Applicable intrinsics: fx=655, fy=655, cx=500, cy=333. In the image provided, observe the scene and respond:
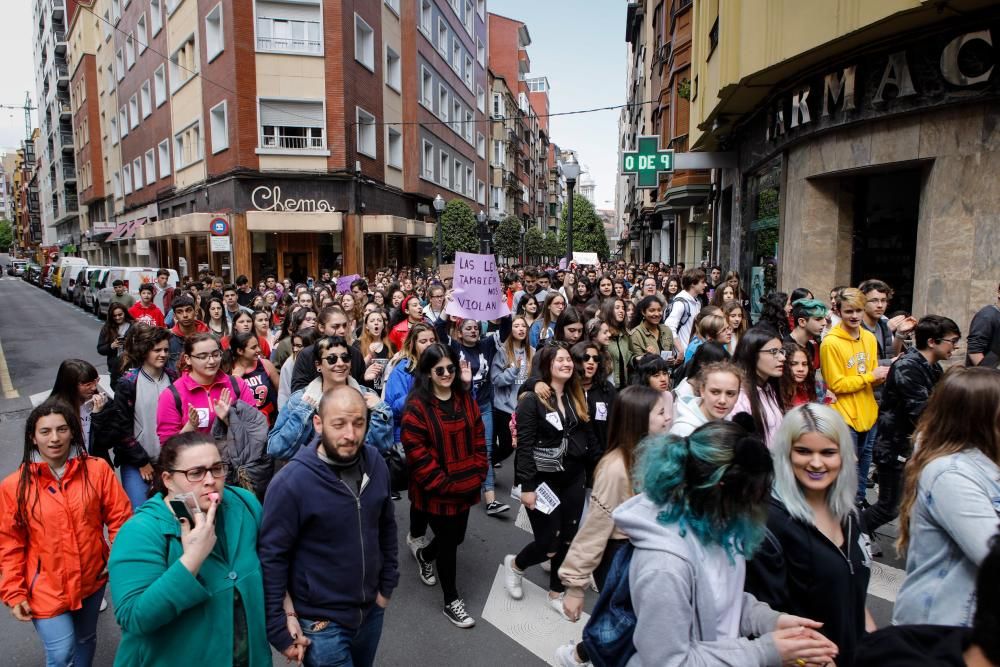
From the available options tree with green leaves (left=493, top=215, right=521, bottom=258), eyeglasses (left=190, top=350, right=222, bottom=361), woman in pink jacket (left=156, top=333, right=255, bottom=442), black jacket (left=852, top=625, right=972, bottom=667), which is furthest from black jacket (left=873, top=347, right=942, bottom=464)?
tree with green leaves (left=493, top=215, right=521, bottom=258)

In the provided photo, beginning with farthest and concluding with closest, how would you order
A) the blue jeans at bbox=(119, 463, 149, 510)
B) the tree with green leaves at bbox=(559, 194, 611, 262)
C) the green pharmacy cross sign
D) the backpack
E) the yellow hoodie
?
the tree with green leaves at bbox=(559, 194, 611, 262)
the green pharmacy cross sign
the yellow hoodie
the blue jeans at bbox=(119, 463, 149, 510)
the backpack

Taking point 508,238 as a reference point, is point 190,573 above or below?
below

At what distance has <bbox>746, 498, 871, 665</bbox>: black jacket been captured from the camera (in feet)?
7.63

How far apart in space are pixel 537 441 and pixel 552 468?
204 mm

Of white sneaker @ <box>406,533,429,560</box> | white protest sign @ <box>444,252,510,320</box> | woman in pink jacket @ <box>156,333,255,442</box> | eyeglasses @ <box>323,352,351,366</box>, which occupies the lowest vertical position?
white sneaker @ <box>406,533,429,560</box>

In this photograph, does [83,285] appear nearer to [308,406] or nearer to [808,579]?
[308,406]

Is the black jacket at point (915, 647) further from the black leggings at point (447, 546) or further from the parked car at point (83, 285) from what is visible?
the parked car at point (83, 285)

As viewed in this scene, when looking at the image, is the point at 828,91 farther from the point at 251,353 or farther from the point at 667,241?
the point at 667,241

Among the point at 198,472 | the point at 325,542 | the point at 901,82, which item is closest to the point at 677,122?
the point at 901,82

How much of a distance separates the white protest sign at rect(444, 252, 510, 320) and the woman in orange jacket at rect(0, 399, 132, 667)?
4.57 metres

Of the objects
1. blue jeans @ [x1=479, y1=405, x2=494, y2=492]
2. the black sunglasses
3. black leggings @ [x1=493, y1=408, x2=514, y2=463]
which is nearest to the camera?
the black sunglasses

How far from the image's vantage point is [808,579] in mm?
2354

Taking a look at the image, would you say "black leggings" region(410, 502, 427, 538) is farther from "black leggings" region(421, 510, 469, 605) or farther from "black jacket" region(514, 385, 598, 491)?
"black jacket" region(514, 385, 598, 491)

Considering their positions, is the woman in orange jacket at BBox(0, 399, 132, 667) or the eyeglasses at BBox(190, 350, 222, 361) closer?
the woman in orange jacket at BBox(0, 399, 132, 667)
